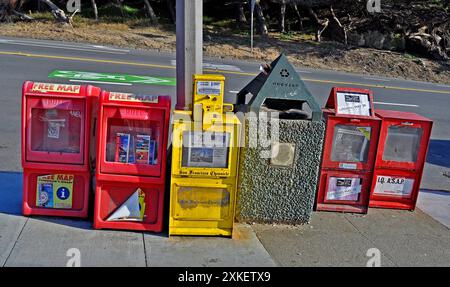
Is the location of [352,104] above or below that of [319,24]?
below

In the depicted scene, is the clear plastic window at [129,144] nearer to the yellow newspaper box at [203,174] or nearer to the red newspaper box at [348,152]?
the yellow newspaper box at [203,174]

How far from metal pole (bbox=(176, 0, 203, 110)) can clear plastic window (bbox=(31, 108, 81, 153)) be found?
1.00m

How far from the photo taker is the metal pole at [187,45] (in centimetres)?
474

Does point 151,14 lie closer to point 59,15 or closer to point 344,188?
point 59,15

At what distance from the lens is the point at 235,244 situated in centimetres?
458

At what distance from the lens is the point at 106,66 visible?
50.3 feet

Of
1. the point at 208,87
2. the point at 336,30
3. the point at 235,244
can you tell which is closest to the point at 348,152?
the point at 235,244

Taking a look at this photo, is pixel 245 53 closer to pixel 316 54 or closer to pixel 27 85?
pixel 316 54

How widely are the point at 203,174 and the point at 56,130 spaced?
1.42 metres

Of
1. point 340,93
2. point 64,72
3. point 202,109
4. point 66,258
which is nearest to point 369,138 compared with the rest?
point 340,93

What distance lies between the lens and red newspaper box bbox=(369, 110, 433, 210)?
573cm

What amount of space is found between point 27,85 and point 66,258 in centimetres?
158

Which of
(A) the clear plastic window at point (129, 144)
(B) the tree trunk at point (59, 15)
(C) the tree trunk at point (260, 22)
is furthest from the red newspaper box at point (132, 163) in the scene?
(C) the tree trunk at point (260, 22)

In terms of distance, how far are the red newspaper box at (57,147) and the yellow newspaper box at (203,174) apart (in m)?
0.83
